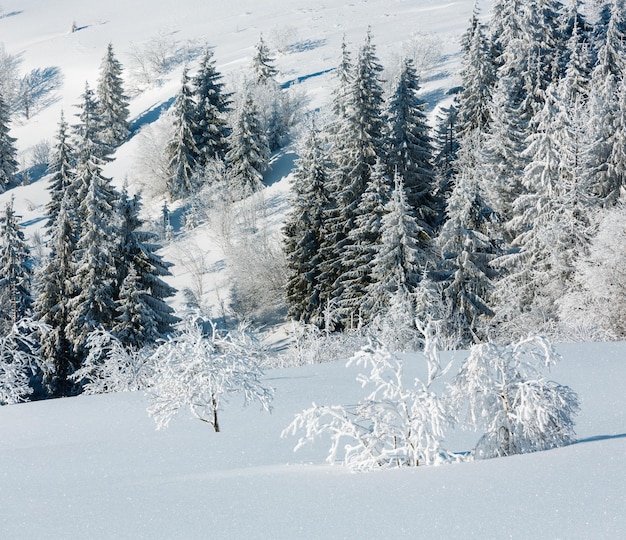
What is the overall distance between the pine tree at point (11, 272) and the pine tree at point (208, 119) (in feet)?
70.7

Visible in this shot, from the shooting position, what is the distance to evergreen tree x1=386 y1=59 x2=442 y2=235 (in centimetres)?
3925

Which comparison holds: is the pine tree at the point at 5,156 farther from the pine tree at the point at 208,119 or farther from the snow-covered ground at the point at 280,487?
the snow-covered ground at the point at 280,487

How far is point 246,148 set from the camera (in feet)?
180

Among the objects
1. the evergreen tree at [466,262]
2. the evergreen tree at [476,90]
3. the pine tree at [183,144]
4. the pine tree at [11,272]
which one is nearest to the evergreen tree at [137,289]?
the pine tree at [11,272]

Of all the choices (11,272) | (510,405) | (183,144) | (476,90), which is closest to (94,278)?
(11,272)

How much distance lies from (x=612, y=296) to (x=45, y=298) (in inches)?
995

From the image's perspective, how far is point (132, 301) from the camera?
3030 centimetres

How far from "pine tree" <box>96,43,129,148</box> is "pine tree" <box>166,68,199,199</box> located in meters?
14.2

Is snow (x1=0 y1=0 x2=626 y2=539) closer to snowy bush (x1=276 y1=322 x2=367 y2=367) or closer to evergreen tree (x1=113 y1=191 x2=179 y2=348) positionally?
snowy bush (x1=276 y1=322 x2=367 y2=367)

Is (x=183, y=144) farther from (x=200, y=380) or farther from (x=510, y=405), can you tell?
(x=510, y=405)

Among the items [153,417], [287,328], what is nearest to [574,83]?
[287,328]

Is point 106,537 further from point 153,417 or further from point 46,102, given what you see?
point 46,102

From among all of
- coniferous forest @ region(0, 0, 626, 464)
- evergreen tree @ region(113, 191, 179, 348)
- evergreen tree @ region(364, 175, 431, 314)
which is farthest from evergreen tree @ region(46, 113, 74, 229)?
evergreen tree @ region(364, 175, 431, 314)

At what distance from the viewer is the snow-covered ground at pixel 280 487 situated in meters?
5.59
